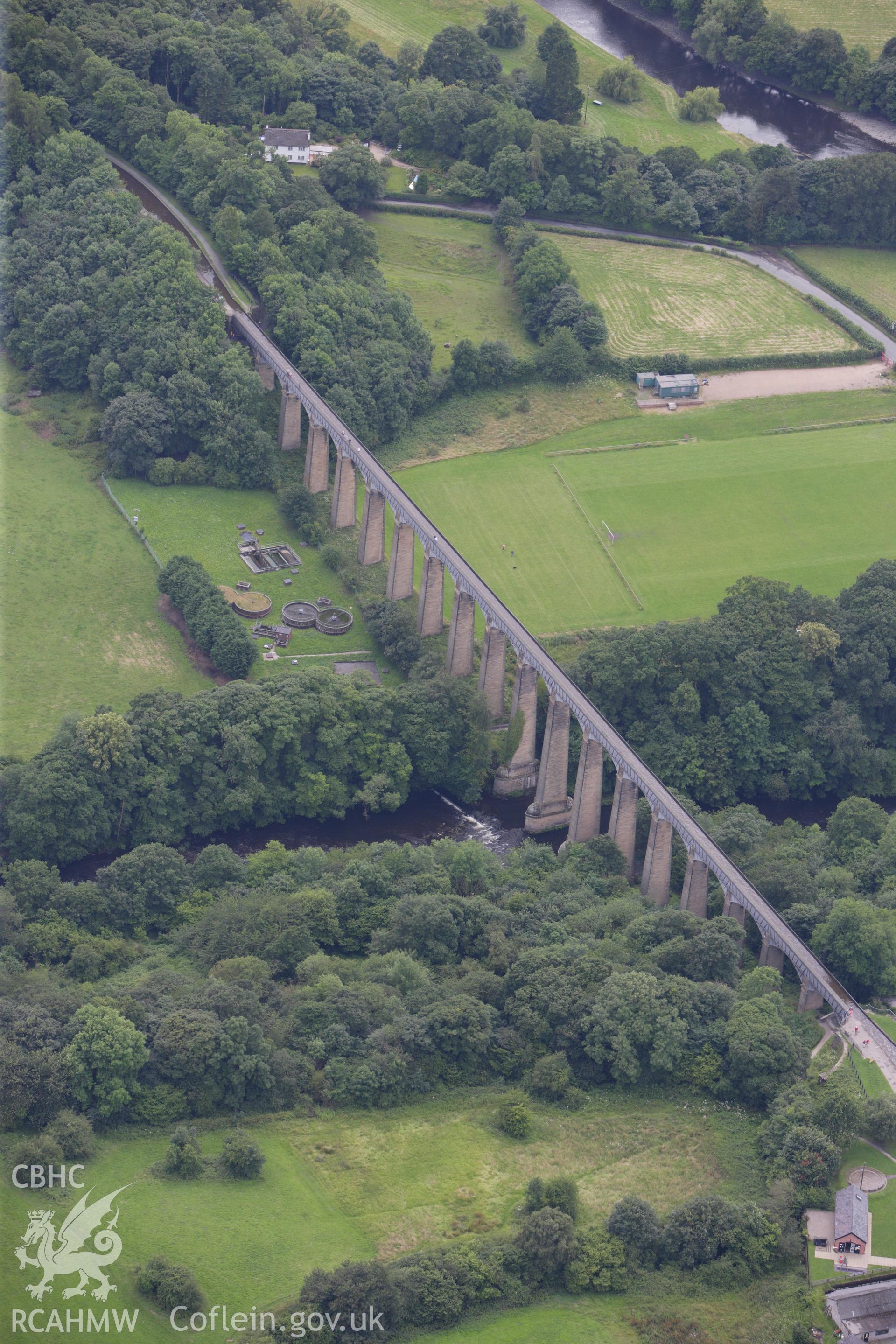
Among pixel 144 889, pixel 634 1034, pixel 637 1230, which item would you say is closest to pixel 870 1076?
pixel 634 1034

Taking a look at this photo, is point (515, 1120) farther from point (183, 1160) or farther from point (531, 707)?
point (531, 707)

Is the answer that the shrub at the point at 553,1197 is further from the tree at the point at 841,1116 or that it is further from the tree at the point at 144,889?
the tree at the point at 144,889

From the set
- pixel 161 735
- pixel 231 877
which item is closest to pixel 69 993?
pixel 231 877

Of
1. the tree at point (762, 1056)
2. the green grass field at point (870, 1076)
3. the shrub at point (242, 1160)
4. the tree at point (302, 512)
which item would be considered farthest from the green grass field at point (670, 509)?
the shrub at point (242, 1160)

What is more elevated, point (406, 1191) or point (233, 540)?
point (233, 540)

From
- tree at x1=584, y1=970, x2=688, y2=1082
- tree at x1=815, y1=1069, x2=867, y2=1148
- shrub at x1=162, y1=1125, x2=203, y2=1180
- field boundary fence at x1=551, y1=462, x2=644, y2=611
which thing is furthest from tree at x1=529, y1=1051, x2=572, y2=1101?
field boundary fence at x1=551, y1=462, x2=644, y2=611

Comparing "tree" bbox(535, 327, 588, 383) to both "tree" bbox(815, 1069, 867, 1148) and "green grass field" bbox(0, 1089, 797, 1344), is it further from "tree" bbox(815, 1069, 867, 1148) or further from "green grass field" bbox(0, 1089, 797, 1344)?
"tree" bbox(815, 1069, 867, 1148)
